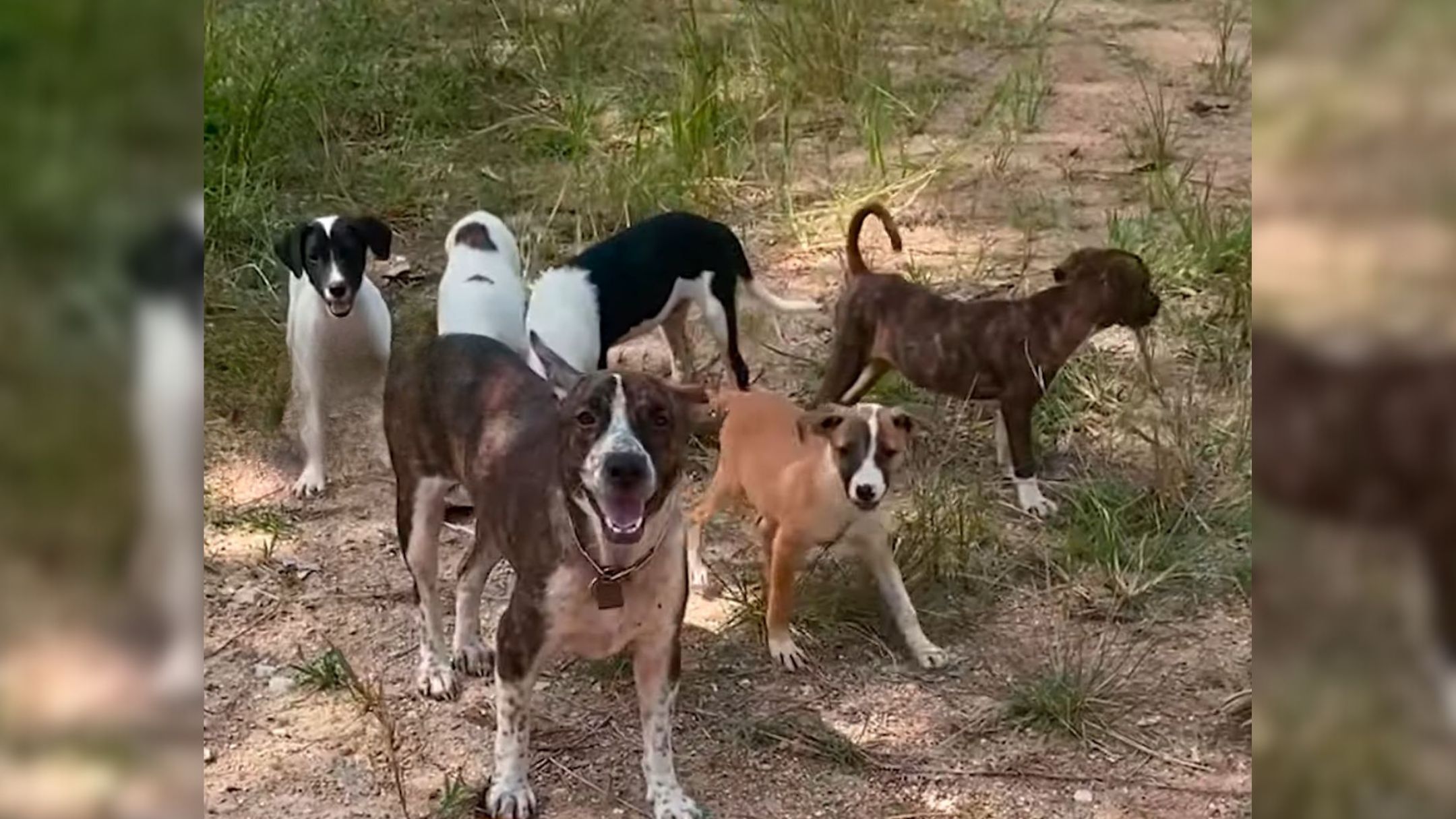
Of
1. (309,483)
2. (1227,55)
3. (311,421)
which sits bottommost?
(309,483)

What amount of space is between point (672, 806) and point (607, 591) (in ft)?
1.90

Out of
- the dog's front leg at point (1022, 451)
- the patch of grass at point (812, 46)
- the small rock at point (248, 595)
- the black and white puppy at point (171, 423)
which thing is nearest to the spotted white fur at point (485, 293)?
the small rock at point (248, 595)

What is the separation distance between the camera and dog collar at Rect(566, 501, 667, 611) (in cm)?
339

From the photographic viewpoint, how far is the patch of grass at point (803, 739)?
3885mm

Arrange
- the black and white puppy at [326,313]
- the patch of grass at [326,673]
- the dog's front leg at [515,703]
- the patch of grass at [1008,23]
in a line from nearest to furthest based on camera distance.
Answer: the dog's front leg at [515,703] < the patch of grass at [326,673] < the black and white puppy at [326,313] < the patch of grass at [1008,23]

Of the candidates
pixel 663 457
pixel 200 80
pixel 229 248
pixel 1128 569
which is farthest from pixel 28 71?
pixel 229 248

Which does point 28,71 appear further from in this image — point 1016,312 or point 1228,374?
point 1228,374

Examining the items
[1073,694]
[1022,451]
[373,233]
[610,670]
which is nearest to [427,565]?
[610,670]

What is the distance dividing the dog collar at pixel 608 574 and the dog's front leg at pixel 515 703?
0.15 meters

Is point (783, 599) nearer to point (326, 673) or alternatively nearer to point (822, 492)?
point (822, 492)

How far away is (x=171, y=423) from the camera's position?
4.31 feet

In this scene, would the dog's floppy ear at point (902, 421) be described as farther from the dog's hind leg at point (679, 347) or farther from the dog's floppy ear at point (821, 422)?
the dog's hind leg at point (679, 347)

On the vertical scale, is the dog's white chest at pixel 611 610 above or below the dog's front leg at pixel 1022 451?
above

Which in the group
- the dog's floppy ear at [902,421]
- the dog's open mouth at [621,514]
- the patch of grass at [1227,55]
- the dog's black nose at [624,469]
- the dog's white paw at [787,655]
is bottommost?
the dog's white paw at [787,655]
